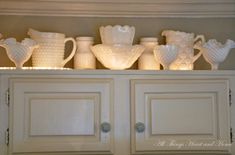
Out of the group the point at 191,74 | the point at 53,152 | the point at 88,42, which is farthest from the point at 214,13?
the point at 53,152

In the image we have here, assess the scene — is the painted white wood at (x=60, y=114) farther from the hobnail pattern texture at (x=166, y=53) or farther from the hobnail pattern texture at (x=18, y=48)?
the hobnail pattern texture at (x=166, y=53)

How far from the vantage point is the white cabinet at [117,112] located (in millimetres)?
1326

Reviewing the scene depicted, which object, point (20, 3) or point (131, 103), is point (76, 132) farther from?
point (20, 3)

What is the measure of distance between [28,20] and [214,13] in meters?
0.79

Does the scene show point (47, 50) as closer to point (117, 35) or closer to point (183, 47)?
point (117, 35)

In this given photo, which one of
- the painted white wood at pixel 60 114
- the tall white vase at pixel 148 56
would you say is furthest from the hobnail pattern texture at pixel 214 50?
the painted white wood at pixel 60 114

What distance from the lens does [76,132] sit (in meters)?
1.34

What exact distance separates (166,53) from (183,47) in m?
0.14

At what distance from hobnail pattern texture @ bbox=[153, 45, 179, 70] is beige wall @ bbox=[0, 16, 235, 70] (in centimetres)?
26

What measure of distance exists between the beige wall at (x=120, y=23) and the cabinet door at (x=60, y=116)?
29 centimetres

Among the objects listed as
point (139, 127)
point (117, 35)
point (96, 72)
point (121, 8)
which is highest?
point (121, 8)

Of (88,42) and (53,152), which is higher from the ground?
(88,42)

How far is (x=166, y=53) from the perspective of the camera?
1.41m

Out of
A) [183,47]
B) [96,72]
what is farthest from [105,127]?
[183,47]
